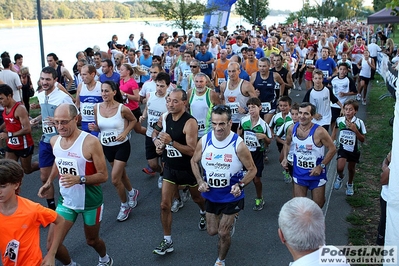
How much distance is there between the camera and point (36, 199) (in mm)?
7039

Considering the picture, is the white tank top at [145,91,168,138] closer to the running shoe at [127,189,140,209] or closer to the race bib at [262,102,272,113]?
the running shoe at [127,189,140,209]

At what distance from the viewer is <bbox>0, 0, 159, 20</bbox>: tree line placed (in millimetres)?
14477

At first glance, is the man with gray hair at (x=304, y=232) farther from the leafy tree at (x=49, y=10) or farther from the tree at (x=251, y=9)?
the tree at (x=251, y=9)

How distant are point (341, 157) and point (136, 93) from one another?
150 inches

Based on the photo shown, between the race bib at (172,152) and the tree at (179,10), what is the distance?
48.6 feet

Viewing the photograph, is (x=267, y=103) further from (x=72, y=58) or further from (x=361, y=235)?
(x=72, y=58)

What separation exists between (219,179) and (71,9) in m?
25.5

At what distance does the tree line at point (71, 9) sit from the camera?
1448cm

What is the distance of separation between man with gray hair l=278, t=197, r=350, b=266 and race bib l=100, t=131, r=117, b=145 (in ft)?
13.4

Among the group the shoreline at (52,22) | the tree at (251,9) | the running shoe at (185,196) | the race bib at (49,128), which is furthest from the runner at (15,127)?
the tree at (251,9)

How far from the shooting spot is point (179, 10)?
778 inches

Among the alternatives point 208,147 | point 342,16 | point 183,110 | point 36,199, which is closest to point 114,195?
point 36,199

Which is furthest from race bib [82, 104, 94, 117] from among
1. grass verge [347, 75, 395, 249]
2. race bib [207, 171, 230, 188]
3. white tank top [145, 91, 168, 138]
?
grass verge [347, 75, 395, 249]

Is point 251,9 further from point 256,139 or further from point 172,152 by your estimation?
point 172,152
